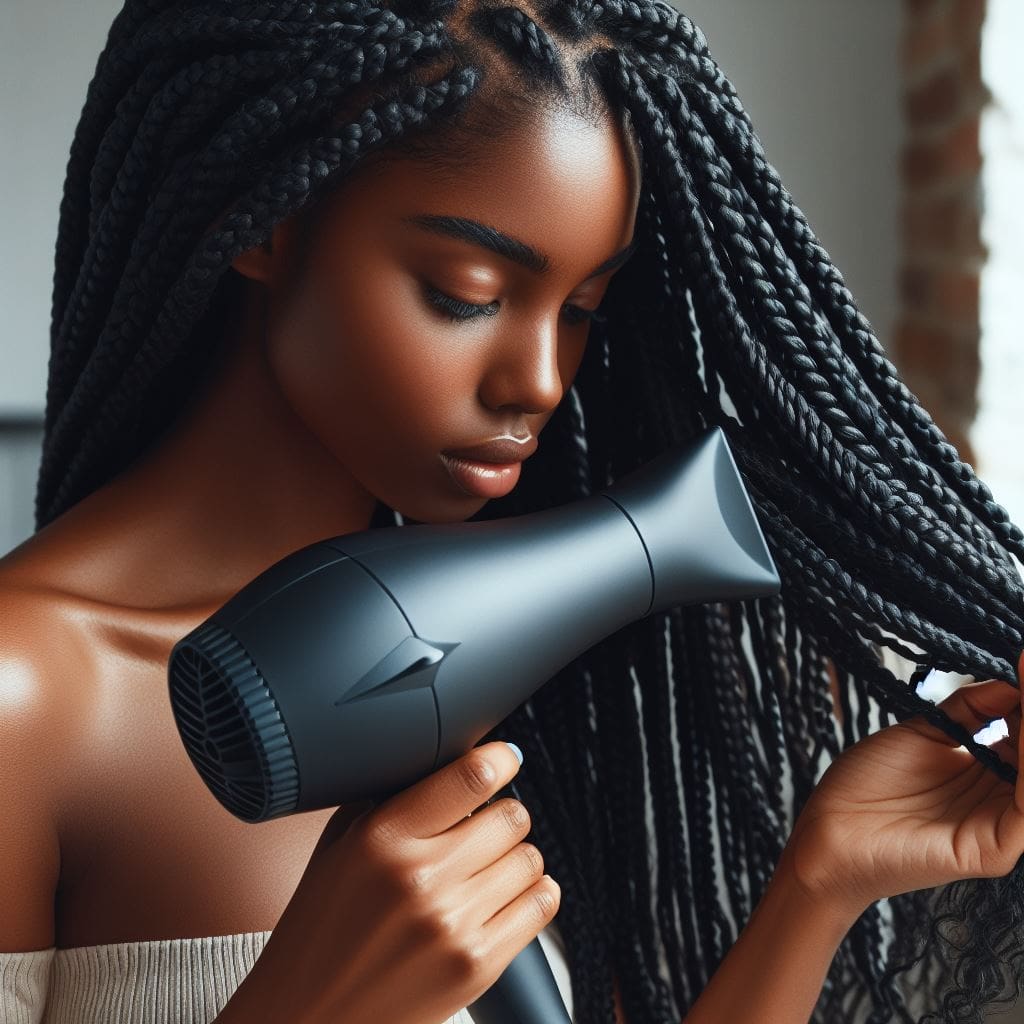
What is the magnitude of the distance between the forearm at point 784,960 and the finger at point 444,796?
0.30 meters

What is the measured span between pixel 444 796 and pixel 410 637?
8cm

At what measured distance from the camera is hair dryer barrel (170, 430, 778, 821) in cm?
49

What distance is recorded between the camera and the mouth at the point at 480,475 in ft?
→ 2.25

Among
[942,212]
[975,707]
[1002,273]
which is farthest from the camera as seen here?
[942,212]

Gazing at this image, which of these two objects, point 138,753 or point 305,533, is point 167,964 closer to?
point 138,753

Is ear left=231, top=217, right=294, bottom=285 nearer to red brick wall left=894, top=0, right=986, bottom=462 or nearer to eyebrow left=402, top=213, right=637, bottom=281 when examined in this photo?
eyebrow left=402, top=213, right=637, bottom=281

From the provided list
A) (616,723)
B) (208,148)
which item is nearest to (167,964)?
(616,723)

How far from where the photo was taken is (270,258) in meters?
0.70

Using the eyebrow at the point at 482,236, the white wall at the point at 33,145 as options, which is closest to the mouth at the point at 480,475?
the eyebrow at the point at 482,236

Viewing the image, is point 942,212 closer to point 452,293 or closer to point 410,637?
point 452,293

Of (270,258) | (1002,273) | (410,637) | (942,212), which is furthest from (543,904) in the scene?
(942,212)

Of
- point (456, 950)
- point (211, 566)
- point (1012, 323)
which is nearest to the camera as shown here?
point (456, 950)

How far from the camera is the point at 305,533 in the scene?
31.7 inches

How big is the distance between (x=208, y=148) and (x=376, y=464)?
191mm
